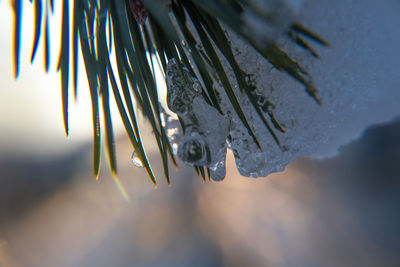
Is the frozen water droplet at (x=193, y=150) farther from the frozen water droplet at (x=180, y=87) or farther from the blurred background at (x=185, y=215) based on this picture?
the blurred background at (x=185, y=215)

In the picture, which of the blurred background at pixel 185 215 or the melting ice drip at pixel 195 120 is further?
the blurred background at pixel 185 215

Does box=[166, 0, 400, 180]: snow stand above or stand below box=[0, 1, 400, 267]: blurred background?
above

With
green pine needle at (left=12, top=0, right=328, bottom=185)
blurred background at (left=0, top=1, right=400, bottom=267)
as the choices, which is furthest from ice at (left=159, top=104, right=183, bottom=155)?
blurred background at (left=0, top=1, right=400, bottom=267)

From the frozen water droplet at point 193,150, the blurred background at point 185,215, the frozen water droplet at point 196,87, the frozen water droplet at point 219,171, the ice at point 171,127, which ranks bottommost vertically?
the blurred background at point 185,215

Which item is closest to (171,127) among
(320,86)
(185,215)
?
(320,86)

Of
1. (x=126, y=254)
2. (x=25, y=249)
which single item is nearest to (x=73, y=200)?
(x=25, y=249)

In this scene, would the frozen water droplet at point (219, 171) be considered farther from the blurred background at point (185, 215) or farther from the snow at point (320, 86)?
the blurred background at point (185, 215)

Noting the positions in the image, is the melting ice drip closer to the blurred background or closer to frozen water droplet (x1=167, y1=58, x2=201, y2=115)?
frozen water droplet (x1=167, y1=58, x2=201, y2=115)

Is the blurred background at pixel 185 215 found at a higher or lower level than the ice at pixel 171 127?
lower

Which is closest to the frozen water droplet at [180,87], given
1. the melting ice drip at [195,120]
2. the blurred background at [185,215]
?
the melting ice drip at [195,120]

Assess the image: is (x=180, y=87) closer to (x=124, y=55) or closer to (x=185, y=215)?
(x=124, y=55)

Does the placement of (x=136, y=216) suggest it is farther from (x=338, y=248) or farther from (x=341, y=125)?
(x=341, y=125)
